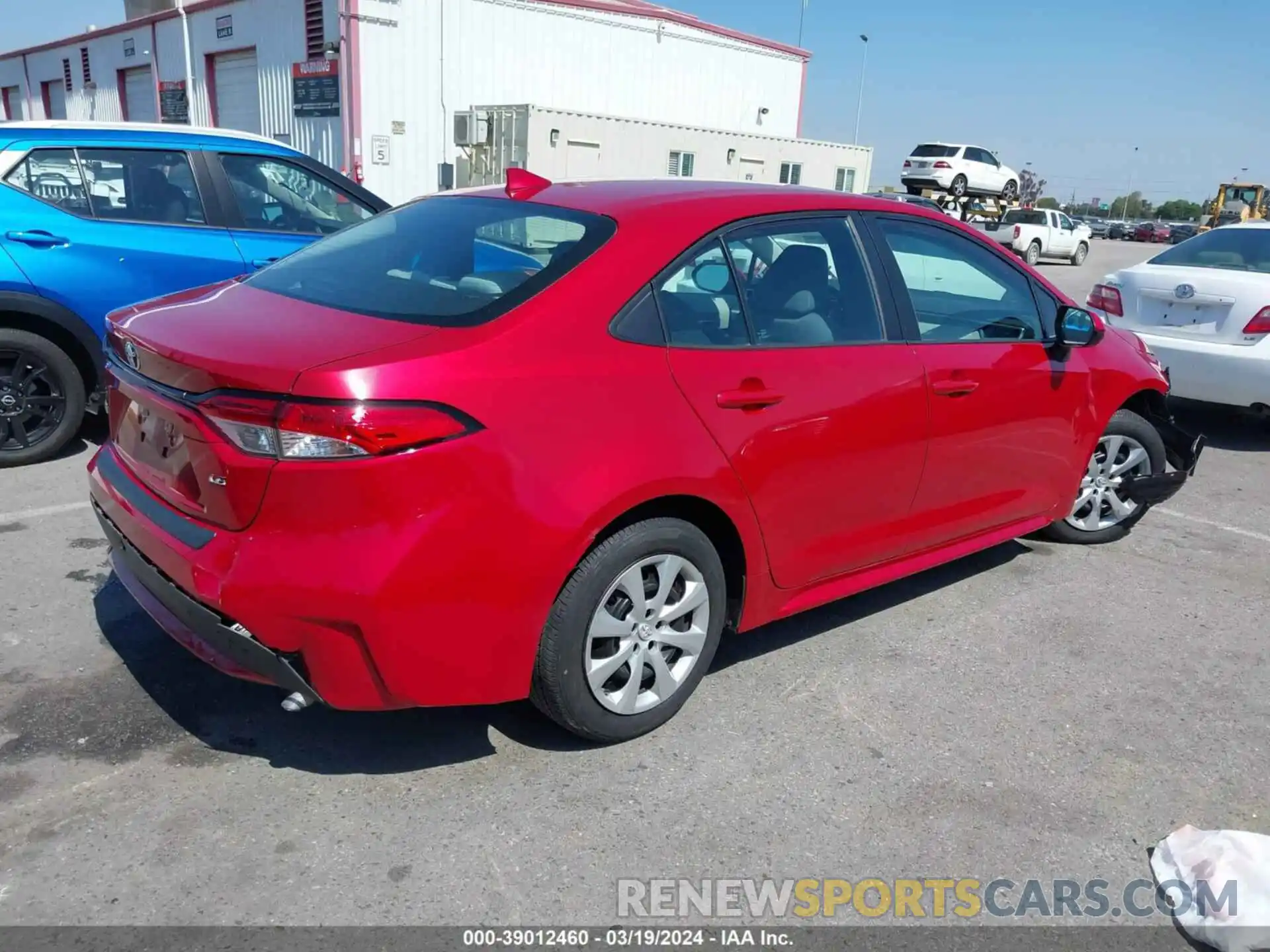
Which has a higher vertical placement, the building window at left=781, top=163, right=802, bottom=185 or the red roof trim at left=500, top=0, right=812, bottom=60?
the red roof trim at left=500, top=0, right=812, bottom=60

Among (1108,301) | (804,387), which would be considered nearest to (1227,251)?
(1108,301)

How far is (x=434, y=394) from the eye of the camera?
2.51m

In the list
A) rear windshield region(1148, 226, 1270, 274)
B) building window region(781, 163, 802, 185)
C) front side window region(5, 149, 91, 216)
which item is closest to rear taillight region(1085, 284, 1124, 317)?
rear windshield region(1148, 226, 1270, 274)

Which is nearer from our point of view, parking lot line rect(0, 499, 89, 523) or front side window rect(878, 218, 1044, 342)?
front side window rect(878, 218, 1044, 342)

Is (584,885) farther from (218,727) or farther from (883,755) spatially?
(218,727)

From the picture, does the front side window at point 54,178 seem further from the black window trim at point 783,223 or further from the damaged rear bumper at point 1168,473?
the damaged rear bumper at point 1168,473

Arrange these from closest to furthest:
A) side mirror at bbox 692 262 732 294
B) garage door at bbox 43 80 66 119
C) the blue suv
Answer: side mirror at bbox 692 262 732 294, the blue suv, garage door at bbox 43 80 66 119

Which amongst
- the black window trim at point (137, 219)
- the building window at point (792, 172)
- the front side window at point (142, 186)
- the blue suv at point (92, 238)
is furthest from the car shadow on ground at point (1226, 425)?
the building window at point (792, 172)

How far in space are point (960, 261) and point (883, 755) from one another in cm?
207

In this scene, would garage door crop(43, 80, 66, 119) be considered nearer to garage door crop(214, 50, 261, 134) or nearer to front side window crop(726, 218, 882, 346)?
garage door crop(214, 50, 261, 134)

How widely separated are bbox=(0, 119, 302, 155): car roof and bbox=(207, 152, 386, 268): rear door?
12 cm

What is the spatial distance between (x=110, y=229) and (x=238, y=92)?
23620mm

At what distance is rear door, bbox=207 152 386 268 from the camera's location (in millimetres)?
5918

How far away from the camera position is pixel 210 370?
8.49ft
